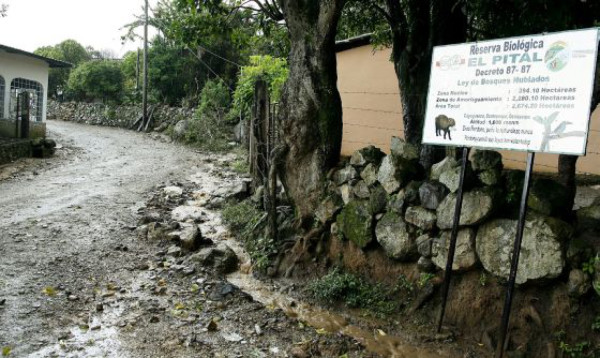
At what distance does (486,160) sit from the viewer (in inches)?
182

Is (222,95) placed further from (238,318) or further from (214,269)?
(238,318)

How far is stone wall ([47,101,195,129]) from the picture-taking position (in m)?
23.3

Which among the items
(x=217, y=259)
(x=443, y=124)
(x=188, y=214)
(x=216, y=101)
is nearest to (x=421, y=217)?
(x=443, y=124)

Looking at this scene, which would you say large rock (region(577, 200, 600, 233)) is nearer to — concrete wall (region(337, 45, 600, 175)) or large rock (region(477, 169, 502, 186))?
large rock (region(477, 169, 502, 186))

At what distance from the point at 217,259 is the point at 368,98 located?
294 inches

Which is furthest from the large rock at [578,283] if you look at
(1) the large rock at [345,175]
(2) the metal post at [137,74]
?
(2) the metal post at [137,74]

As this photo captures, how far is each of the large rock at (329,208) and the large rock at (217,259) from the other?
4.79 ft

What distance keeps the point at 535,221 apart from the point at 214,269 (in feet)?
13.4

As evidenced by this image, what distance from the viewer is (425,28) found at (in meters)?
7.07

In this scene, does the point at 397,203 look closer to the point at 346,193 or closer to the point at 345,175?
the point at 346,193

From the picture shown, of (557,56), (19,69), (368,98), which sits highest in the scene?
(19,69)

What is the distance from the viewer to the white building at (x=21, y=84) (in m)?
15.9

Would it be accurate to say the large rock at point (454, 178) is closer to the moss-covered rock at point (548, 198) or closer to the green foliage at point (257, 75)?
the moss-covered rock at point (548, 198)

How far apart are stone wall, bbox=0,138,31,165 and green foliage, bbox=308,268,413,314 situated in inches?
485
